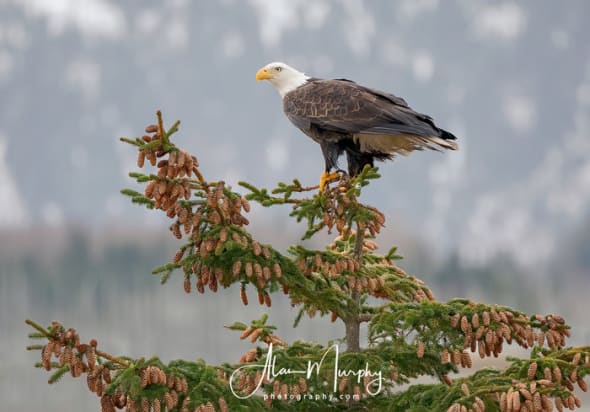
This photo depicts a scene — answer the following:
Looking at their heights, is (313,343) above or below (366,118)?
below

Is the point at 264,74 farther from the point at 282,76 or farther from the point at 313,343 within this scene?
the point at 313,343

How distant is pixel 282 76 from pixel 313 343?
3.50 meters

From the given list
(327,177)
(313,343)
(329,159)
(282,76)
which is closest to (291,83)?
(282,76)

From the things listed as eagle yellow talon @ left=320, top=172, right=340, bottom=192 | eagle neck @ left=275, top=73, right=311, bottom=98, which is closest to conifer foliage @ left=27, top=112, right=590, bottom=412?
eagle yellow talon @ left=320, top=172, right=340, bottom=192

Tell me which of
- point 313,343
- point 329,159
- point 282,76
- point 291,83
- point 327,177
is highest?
point 282,76

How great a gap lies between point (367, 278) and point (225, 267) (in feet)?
4.78

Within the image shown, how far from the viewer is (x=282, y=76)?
32.1 ft

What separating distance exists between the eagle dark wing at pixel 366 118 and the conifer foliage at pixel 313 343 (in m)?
0.88

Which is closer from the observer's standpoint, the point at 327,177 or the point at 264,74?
the point at 327,177

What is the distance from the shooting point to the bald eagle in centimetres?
827

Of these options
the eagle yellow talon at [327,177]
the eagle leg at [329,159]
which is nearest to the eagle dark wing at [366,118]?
the eagle leg at [329,159]

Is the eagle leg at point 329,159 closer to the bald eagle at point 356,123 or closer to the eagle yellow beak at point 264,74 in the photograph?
the bald eagle at point 356,123

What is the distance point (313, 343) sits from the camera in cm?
792

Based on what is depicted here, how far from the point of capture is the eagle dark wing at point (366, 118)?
324 inches
